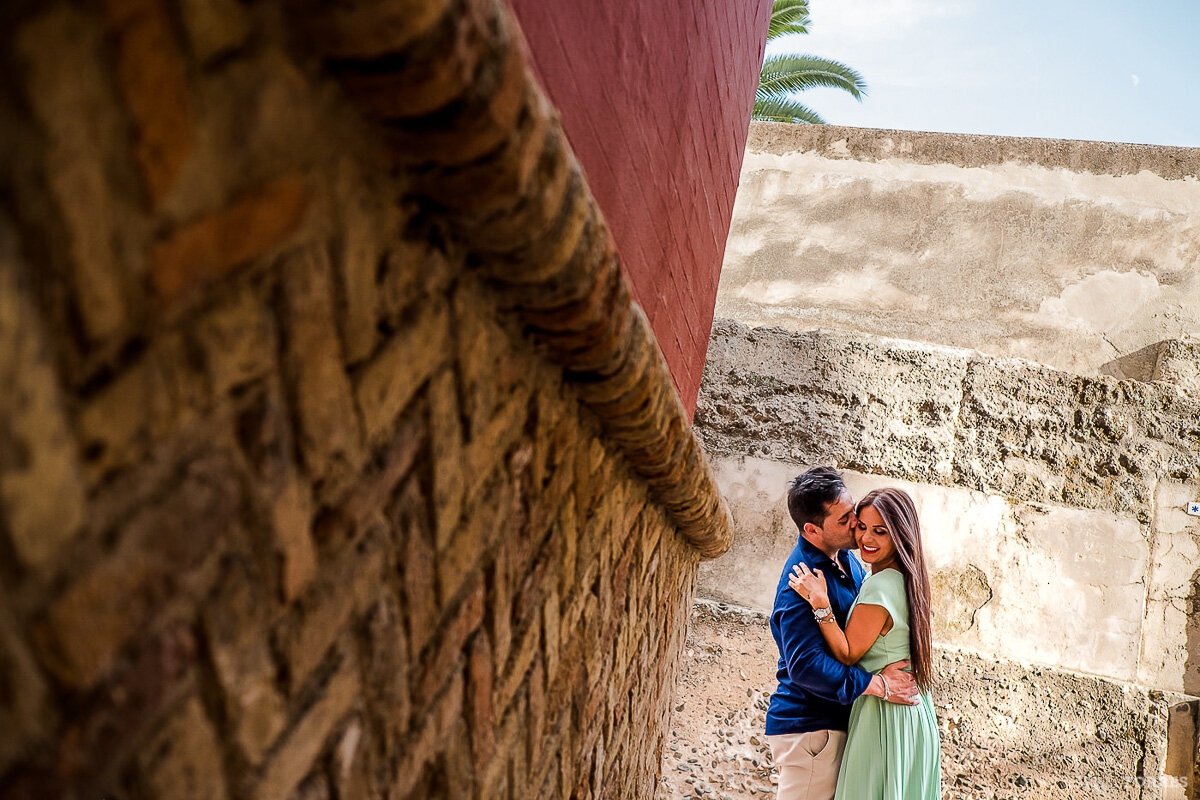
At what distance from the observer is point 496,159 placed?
645mm

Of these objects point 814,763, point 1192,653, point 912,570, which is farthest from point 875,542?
point 1192,653

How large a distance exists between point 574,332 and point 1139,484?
551 centimetres

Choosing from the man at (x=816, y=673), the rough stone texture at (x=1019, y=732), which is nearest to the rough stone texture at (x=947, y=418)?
the rough stone texture at (x=1019, y=732)

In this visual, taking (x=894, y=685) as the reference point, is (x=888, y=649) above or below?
above

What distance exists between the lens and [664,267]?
2059 millimetres

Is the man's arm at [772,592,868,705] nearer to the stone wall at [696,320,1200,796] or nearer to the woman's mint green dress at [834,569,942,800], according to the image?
the woman's mint green dress at [834,569,942,800]

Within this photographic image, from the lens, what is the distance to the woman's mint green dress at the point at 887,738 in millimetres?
2943

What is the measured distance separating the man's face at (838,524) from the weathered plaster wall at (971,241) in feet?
9.50

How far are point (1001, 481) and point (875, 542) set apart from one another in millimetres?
2653

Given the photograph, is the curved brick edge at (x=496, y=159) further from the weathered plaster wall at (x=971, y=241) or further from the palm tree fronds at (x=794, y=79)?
the palm tree fronds at (x=794, y=79)

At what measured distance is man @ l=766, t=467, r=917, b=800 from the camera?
118 inches

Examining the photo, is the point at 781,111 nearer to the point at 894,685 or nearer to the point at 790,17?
the point at 790,17

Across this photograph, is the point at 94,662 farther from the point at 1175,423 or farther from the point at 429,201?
the point at 1175,423

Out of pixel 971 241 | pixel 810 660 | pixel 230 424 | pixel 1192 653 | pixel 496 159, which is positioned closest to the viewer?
pixel 230 424
